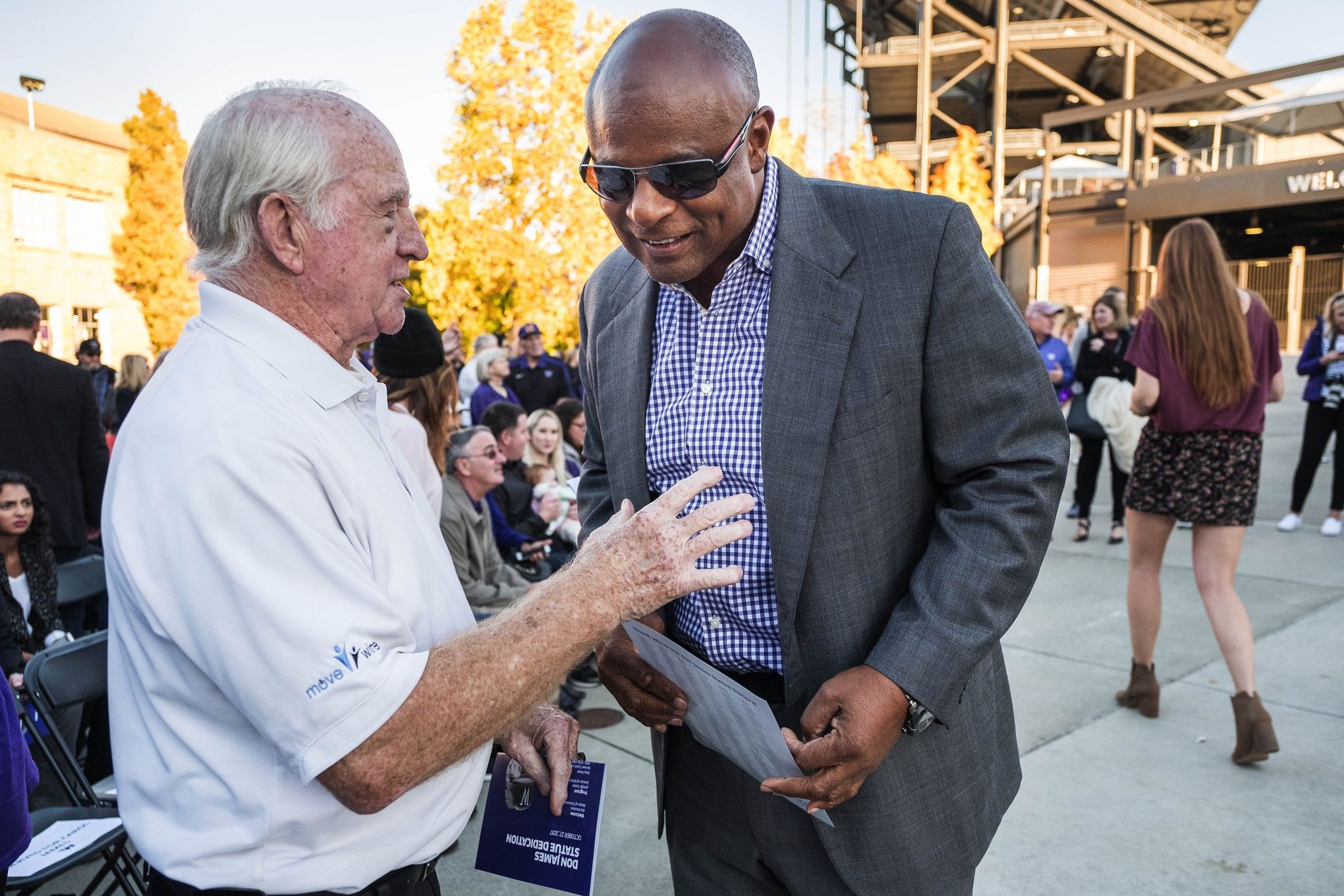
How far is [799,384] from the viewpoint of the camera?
1.50m

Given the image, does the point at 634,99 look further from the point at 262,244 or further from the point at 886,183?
the point at 886,183

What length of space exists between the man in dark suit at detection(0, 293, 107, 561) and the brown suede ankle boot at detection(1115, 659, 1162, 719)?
225 inches

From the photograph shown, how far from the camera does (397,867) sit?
140 centimetres

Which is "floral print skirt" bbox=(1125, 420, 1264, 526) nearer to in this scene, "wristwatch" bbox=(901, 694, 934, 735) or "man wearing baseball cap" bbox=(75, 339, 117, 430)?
"wristwatch" bbox=(901, 694, 934, 735)

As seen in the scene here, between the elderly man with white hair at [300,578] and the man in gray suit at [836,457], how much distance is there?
0.25 meters

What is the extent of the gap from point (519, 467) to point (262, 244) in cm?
497

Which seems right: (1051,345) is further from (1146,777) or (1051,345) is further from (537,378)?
(1146,777)

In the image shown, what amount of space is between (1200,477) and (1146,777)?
4.18 ft

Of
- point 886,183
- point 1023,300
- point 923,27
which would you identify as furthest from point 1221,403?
point 1023,300

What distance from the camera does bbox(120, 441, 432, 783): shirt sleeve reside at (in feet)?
3.72

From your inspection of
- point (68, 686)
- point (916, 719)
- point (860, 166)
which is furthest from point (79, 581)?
point (860, 166)

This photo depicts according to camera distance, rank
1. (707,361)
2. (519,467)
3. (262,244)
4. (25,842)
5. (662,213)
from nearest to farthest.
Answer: (262,244) < (662,213) < (707,361) < (25,842) < (519,467)

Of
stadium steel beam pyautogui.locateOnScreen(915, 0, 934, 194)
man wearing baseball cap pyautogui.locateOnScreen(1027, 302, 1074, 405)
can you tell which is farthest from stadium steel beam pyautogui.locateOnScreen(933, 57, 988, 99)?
man wearing baseball cap pyautogui.locateOnScreen(1027, 302, 1074, 405)

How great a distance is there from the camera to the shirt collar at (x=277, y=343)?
132cm
